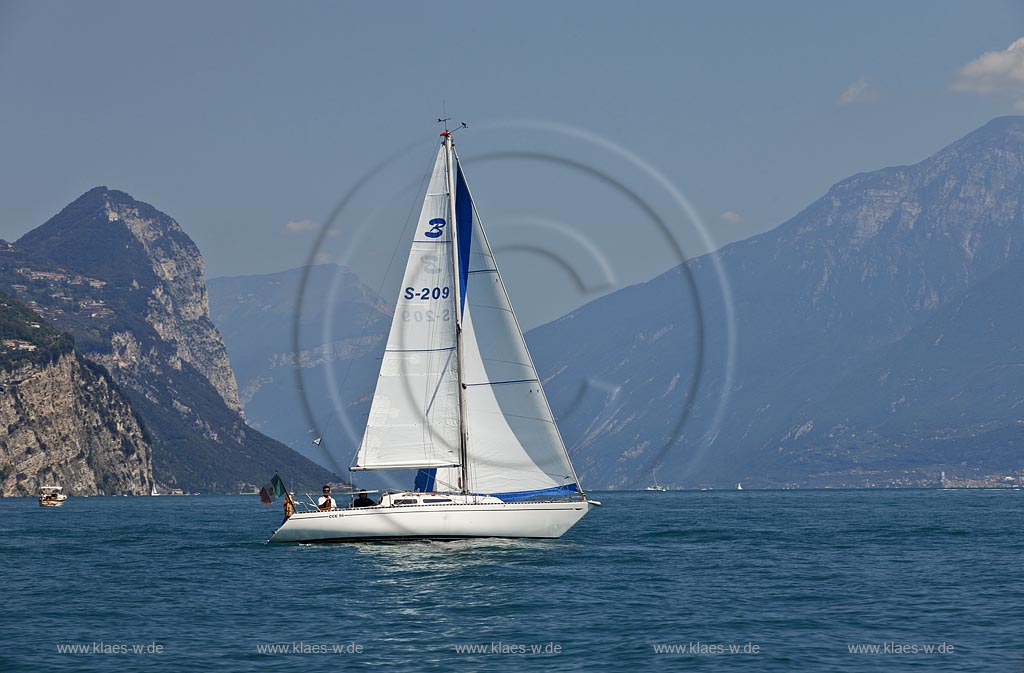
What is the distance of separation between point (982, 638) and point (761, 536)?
1753 inches

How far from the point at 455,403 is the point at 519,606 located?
1912 cm

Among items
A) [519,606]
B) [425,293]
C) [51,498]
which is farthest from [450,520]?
[51,498]

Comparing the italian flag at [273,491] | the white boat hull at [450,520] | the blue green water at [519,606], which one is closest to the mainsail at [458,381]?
the white boat hull at [450,520]

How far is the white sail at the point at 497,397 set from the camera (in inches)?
2391

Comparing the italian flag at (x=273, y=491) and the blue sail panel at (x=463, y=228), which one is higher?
the blue sail panel at (x=463, y=228)

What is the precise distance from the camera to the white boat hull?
194 ft

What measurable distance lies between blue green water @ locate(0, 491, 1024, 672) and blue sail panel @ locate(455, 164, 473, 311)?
12.6m

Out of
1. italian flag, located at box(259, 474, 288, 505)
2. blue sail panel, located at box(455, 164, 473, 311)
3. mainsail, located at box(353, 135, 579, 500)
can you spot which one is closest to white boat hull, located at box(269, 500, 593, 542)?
mainsail, located at box(353, 135, 579, 500)

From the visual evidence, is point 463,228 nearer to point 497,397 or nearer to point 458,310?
point 458,310

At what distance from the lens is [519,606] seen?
143ft

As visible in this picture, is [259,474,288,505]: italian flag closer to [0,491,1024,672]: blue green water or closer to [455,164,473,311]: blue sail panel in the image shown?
Answer: [0,491,1024,672]: blue green water

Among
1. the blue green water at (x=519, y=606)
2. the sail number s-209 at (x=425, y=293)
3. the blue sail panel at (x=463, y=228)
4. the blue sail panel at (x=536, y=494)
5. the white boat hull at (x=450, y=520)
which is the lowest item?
the blue green water at (x=519, y=606)

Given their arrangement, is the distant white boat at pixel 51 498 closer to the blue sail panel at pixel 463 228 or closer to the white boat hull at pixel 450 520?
the white boat hull at pixel 450 520

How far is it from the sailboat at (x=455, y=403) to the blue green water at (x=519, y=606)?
2163 mm
